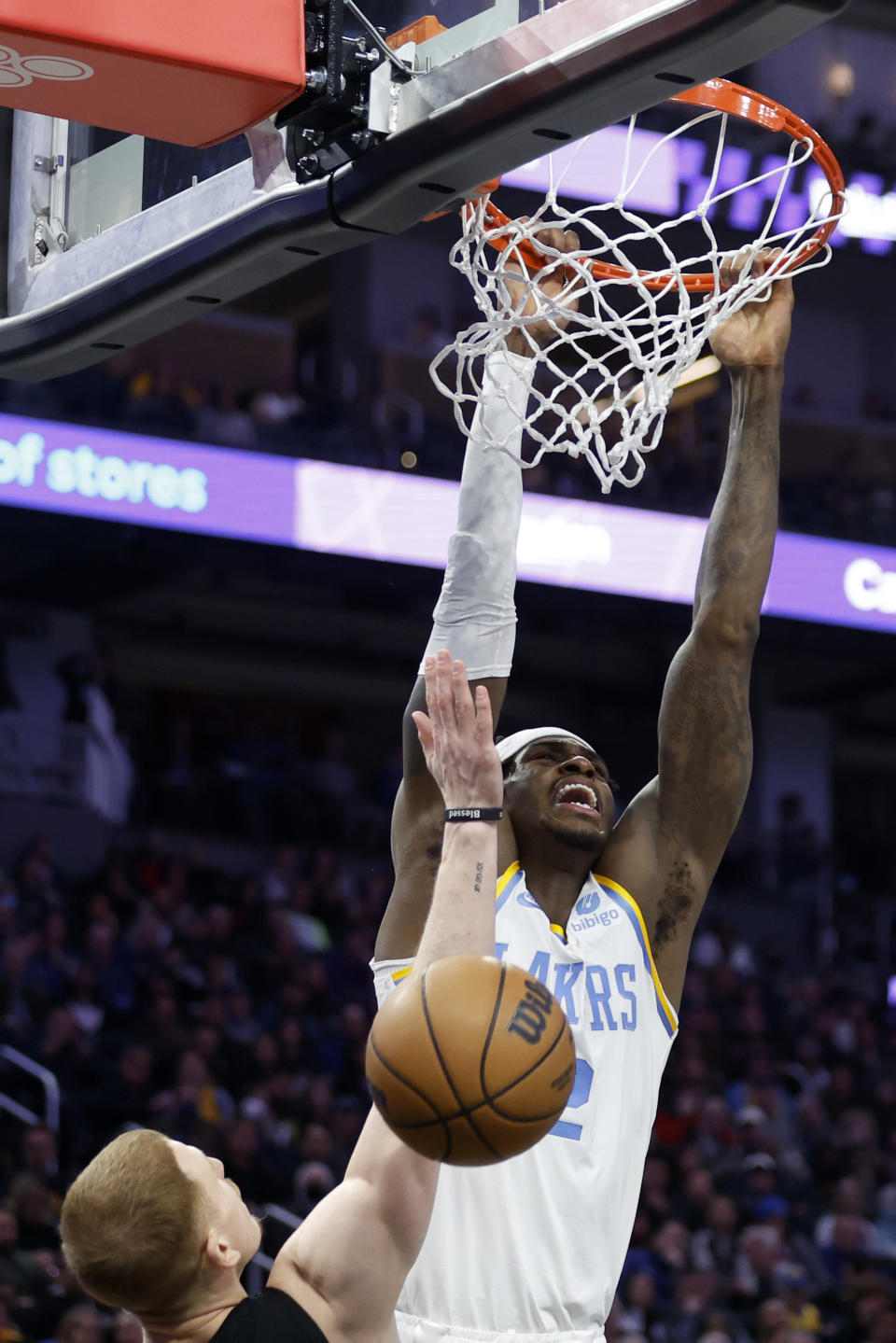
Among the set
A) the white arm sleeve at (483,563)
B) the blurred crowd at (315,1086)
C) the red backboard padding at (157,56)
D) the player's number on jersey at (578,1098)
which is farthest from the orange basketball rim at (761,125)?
the blurred crowd at (315,1086)

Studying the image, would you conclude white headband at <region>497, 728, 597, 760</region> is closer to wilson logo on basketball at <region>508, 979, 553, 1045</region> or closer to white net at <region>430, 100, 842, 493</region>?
white net at <region>430, 100, 842, 493</region>

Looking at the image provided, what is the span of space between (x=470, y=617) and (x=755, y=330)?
0.88 metres

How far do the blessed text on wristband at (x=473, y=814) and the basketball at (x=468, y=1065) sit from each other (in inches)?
9.5

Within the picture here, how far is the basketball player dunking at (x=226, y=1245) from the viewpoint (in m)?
2.11

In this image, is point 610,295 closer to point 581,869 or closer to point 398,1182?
point 581,869

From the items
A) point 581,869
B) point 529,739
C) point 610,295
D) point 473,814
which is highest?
point 610,295

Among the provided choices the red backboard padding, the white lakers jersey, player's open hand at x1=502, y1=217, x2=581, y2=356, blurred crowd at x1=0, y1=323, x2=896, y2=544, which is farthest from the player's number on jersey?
blurred crowd at x1=0, y1=323, x2=896, y2=544

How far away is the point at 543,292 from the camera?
3.13 meters

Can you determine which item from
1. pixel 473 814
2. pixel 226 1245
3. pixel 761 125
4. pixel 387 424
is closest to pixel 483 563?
pixel 473 814

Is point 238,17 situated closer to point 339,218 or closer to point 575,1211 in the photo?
point 339,218

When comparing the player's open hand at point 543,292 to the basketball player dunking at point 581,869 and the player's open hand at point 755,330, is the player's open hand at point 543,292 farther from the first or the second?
the player's open hand at point 755,330

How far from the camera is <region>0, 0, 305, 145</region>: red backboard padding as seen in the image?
2318mm

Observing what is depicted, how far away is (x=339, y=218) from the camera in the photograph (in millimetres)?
2424

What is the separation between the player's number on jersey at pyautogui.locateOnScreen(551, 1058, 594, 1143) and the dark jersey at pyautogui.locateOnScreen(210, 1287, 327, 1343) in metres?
0.87
